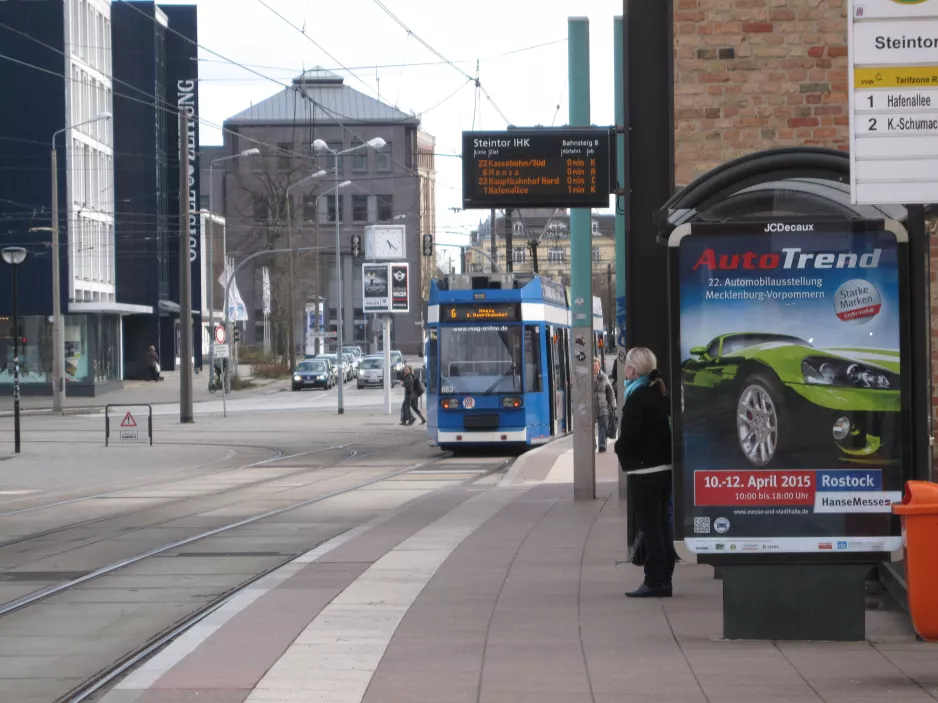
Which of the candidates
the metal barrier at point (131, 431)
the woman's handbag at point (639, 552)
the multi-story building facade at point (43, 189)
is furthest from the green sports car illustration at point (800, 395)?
the multi-story building facade at point (43, 189)

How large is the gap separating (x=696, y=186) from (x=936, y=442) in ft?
11.0

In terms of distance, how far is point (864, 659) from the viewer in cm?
734

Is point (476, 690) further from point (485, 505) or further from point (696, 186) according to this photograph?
point (485, 505)

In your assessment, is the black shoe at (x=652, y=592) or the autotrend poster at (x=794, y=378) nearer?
the autotrend poster at (x=794, y=378)

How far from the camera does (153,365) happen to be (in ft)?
227

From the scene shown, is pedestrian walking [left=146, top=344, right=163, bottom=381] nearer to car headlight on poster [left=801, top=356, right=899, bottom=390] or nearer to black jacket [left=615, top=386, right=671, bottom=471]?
black jacket [left=615, top=386, right=671, bottom=471]

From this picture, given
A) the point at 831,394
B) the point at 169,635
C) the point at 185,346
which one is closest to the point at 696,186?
the point at 831,394

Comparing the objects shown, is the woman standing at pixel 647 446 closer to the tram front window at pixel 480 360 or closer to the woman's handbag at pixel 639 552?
the woman's handbag at pixel 639 552

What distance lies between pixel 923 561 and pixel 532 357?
20170 millimetres

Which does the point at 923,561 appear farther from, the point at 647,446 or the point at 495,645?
the point at 647,446

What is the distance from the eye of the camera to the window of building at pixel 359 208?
11106 centimetres

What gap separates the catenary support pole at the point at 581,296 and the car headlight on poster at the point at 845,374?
337 inches

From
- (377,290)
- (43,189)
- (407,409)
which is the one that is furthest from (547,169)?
(43,189)

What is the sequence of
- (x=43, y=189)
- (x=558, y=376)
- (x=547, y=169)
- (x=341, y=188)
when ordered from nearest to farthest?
(x=547, y=169)
(x=558, y=376)
(x=43, y=189)
(x=341, y=188)
